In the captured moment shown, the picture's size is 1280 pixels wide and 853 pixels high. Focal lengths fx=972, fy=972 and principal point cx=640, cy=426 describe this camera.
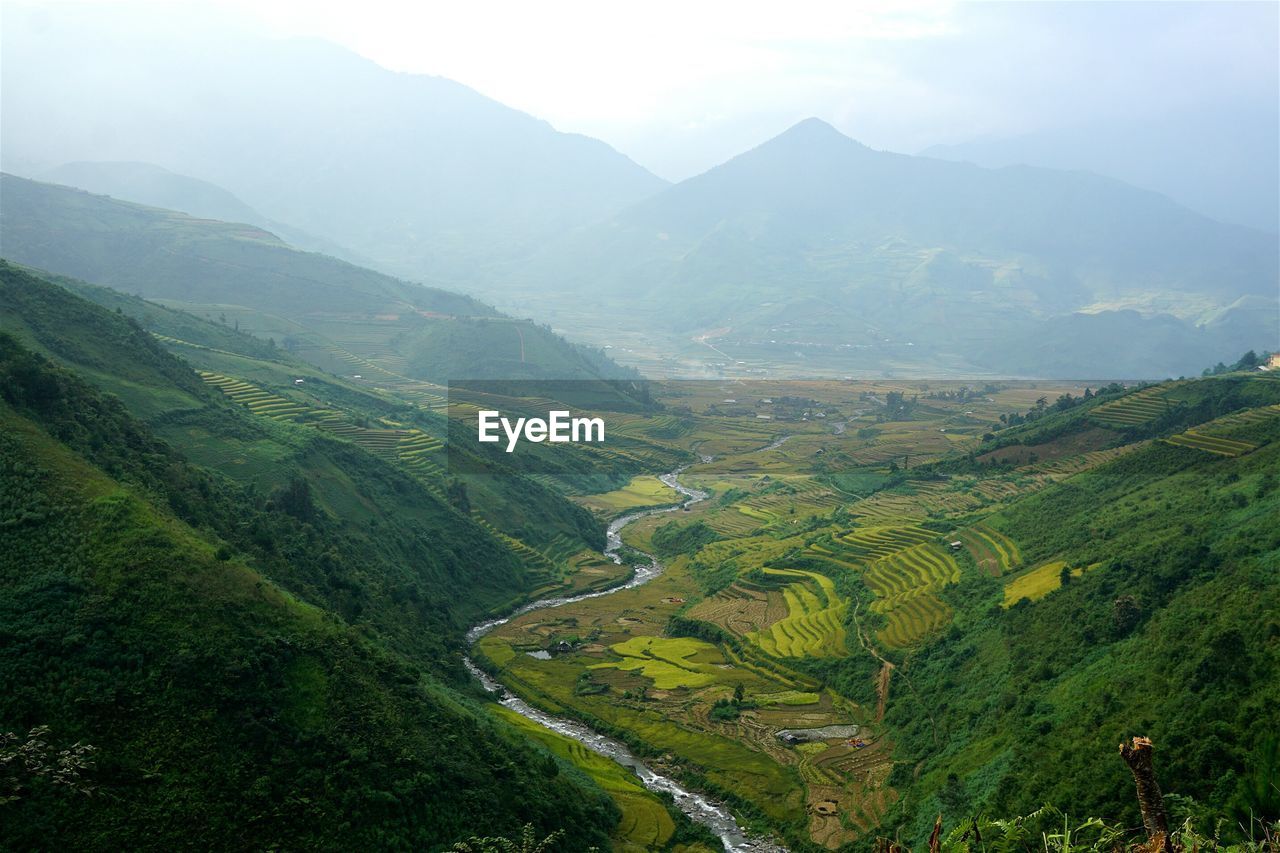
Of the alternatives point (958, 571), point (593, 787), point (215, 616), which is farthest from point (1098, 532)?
point (215, 616)

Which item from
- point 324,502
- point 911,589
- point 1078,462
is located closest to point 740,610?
point 911,589

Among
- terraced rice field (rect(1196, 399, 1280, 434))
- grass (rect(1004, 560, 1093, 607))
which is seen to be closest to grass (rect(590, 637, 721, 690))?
grass (rect(1004, 560, 1093, 607))

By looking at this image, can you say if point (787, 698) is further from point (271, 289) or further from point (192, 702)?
point (271, 289)

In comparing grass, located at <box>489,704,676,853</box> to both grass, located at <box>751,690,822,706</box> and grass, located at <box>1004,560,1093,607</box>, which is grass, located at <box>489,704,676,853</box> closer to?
grass, located at <box>751,690,822,706</box>

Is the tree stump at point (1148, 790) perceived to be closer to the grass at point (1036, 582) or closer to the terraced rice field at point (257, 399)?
the grass at point (1036, 582)

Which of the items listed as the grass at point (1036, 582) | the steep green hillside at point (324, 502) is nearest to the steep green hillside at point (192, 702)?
the steep green hillside at point (324, 502)

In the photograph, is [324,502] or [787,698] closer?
[787,698]
